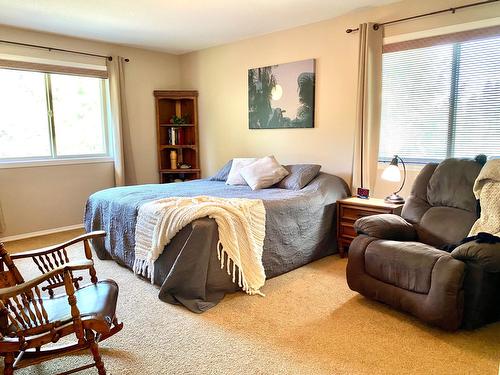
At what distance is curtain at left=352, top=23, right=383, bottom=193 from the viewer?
344cm

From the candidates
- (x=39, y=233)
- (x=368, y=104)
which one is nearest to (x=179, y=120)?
(x=39, y=233)

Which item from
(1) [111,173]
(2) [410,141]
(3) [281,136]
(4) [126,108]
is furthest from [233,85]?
(2) [410,141]

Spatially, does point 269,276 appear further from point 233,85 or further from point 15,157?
point 15,157

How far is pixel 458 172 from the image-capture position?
272 cm

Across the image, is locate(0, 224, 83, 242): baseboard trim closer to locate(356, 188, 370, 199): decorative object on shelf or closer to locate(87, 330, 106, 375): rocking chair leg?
locate(87, 330, 106, 375): rocking chair leg

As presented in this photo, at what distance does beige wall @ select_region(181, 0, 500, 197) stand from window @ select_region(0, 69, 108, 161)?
1.48m

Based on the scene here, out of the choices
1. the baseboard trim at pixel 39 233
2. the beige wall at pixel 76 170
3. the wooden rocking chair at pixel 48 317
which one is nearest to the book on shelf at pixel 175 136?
the beige wall at pixel 76 170

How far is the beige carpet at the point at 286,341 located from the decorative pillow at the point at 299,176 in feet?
4.07

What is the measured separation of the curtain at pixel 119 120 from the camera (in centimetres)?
480

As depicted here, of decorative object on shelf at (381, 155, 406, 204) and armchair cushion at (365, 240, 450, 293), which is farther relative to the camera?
decorative object on shelf at (381, 155, 406, 204)

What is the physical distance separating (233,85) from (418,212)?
3.01 m

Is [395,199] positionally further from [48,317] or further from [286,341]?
[48,317]

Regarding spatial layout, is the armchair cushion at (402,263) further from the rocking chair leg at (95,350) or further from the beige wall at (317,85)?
the rocking chair leg at (95,350)

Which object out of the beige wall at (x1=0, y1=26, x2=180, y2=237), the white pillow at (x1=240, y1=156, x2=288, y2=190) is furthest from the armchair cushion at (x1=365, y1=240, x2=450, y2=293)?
the beige wall at (x1=0, y1=26, x2=180, y2=237)
